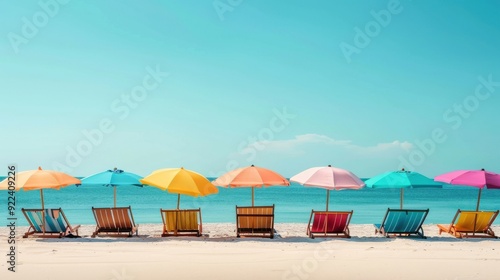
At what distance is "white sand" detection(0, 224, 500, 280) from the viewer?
677 cm

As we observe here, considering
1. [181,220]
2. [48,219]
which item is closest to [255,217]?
[181,220]

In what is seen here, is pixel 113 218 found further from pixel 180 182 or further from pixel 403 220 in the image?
pixel 403 220

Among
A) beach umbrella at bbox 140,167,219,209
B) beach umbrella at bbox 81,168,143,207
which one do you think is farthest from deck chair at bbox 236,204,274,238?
beach umbrella at bbox 81,168,143,207

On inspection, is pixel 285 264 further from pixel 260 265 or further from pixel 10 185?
pixel 10 185

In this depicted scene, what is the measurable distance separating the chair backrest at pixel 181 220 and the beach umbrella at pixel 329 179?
2.47 m

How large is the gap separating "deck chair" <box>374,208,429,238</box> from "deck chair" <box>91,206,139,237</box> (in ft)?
19.0

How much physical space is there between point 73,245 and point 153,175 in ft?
7.23

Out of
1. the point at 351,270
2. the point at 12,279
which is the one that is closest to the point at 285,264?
the point at 351,270

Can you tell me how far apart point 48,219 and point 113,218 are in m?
1.38

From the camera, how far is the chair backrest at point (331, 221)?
10234mm

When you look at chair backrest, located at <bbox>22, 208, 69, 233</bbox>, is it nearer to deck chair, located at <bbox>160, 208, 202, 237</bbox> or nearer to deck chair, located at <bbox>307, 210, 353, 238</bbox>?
deck chair, located at <bbox>160, 208, 202, 237</bbox>

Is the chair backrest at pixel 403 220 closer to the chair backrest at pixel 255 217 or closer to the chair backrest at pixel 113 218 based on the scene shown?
the chair backrest at pixel 255 217

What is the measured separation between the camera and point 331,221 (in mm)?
10367

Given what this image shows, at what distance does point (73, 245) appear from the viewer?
921 cm
